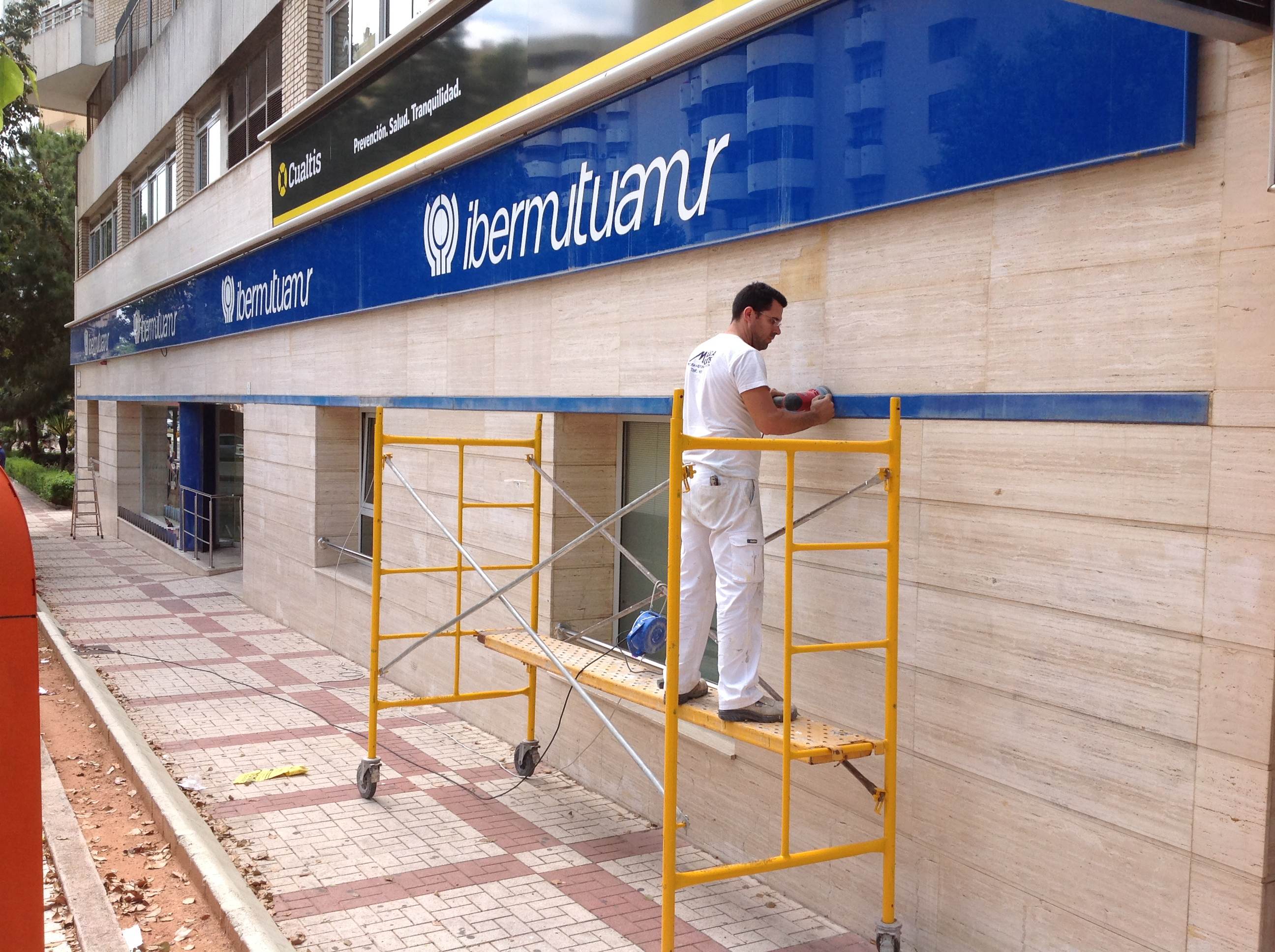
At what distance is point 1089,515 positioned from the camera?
3881 mm

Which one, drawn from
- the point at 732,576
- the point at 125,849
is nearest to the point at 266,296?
the point at 125,849

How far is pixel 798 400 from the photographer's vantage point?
4.86 metres

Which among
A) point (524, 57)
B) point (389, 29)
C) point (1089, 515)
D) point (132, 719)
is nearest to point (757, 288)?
point (1089, 515)

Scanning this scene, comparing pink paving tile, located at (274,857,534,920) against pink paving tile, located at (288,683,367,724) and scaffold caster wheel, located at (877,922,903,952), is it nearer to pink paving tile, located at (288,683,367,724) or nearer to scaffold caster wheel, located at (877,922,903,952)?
scaffold caster wheel, located at (877,922,903,952)

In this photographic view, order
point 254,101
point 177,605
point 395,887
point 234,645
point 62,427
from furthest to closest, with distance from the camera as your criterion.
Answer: point 62,427
point 254,101
point 177,605
point 234,645
point 395,887

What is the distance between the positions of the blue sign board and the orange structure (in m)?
3.38

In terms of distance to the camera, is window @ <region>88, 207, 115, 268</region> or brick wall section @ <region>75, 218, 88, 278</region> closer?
window @ <region>88, 207, 115, 268</region>

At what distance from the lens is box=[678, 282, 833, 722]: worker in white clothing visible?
460cm

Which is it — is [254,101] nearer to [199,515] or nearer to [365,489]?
[199,515]

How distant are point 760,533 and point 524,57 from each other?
4388 millimetres

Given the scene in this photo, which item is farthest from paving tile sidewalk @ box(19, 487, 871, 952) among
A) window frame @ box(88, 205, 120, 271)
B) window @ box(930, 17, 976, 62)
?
window frame @ box(88, 205, 120, 271)

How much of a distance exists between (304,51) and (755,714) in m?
10.3

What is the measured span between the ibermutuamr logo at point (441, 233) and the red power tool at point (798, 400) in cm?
440

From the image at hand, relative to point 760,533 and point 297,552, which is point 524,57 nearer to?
point 760,533
